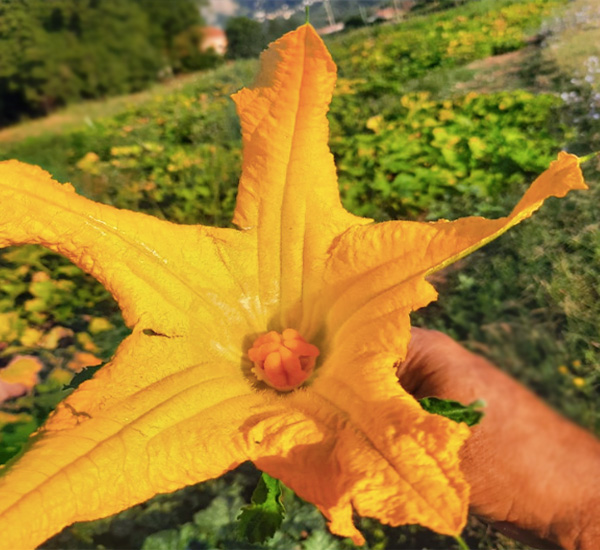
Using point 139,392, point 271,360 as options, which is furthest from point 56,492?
point 271,360

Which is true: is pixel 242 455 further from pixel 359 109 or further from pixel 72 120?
pixel 72 120

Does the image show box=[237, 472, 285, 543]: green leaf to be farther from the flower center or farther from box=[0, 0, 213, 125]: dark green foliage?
box=[0, 0, 213, 125]: dark green foliage

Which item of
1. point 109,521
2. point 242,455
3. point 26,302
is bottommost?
point 109,521

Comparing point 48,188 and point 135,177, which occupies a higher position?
point 48,188

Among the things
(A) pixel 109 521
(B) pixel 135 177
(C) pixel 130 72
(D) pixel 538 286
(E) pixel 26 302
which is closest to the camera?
(A) pixel 109 521

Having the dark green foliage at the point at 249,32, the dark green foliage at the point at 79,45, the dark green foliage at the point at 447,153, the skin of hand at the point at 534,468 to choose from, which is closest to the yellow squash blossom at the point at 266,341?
the skin of hand at the point at 534,468

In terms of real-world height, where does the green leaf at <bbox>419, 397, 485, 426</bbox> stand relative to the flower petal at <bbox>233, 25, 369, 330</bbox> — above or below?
below

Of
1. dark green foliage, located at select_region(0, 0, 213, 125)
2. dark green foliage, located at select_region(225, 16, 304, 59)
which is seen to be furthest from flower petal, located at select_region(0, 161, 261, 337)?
dark green foliage, located at select_region(0, 0, 213, 125)
